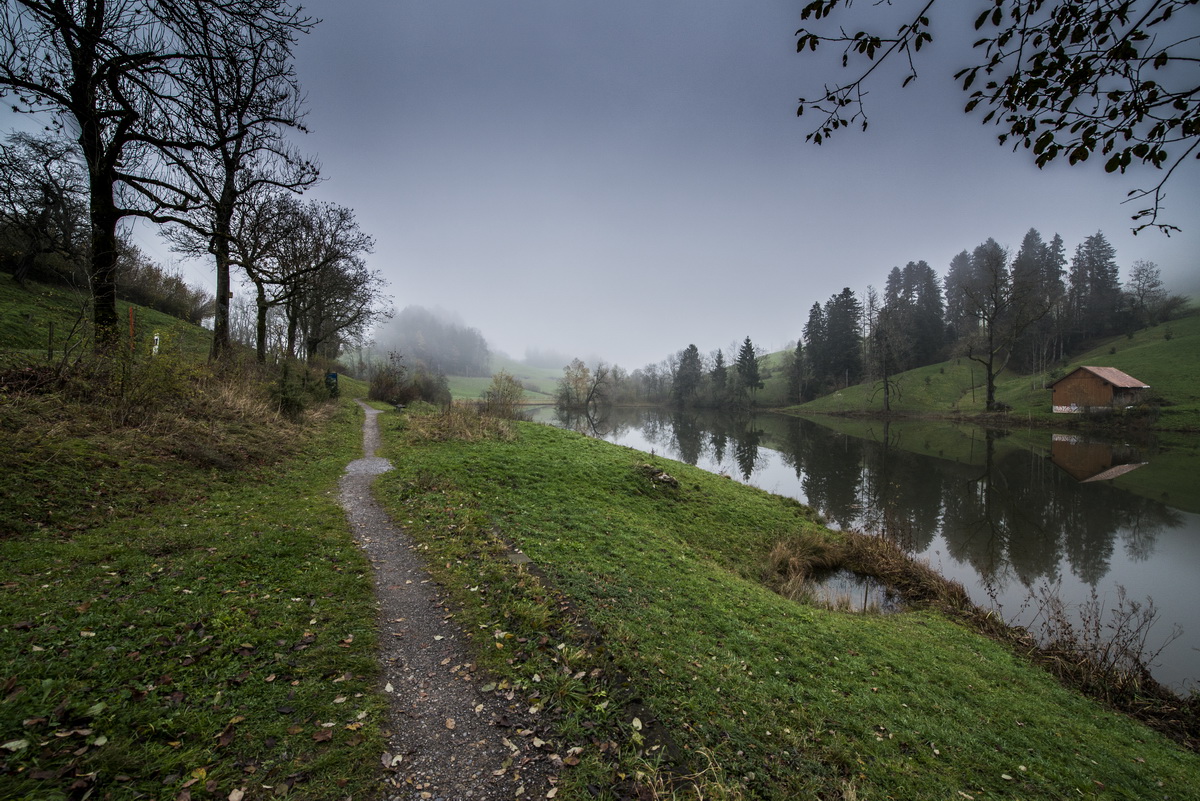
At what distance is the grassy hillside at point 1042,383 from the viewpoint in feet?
114

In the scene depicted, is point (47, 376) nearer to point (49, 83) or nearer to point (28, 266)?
point (49, 83)

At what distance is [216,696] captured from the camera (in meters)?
3.06

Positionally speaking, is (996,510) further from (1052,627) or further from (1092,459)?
(1092,459)

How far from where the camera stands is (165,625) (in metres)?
3.63

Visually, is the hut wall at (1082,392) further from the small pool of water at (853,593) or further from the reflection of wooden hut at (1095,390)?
the small pool of water at (853,593)

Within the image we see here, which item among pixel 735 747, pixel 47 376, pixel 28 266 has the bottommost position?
pixel 735 747

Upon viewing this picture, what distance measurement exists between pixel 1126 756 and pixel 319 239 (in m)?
31.4

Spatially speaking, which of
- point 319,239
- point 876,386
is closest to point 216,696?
point 319,239

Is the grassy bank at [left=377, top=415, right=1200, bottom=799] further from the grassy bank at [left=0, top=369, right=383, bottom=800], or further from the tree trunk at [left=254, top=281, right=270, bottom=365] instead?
the tree trunk at [left=254, top=281, right=270, bottom=365]

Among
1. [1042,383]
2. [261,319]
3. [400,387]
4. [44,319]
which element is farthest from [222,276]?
[1042,383]

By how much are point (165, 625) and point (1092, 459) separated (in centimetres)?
3565

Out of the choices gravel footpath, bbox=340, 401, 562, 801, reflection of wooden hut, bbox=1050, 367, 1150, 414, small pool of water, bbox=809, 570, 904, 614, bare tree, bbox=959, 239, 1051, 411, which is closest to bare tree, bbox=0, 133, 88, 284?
gravel footpath, bbox=340, 401, 562, 801

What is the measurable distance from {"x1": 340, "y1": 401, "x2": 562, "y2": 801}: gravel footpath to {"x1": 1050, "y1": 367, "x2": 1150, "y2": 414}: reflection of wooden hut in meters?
51.1

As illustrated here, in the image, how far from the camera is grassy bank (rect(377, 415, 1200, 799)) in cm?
346
